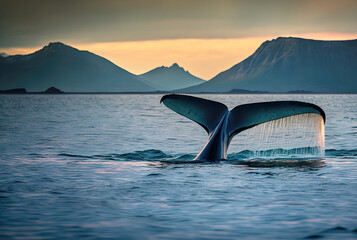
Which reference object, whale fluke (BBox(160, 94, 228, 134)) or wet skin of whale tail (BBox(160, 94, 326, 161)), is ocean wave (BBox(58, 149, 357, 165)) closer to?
wet skin of whale tail (BBox(160, 94, 326, 161))

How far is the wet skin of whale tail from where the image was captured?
32.0 feet

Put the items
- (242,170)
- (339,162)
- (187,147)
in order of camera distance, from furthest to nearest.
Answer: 1. (187,147)
2. (339,162)
3. (242,170)

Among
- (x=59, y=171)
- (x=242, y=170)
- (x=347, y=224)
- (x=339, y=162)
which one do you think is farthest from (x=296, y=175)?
(x=59, y=171)

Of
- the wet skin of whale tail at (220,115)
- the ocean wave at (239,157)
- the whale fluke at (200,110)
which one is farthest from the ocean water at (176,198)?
the whale fluke at (200,110)

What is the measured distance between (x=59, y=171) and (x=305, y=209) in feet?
18.1

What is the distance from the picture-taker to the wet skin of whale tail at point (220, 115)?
975 centimetres

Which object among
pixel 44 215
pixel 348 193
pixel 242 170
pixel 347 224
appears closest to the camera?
pixel 347 224

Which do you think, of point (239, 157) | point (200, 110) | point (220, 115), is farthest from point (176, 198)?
point (239, 157)

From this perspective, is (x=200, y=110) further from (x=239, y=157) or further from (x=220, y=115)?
(x=239, y=157)

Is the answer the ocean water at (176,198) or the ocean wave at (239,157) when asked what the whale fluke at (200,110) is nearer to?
the ocean water at (176,198)

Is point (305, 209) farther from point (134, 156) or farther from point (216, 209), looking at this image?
point (134, 156)

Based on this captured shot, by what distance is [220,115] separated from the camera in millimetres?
11195

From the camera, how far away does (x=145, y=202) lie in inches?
287

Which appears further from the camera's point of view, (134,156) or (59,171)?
(134,156)
